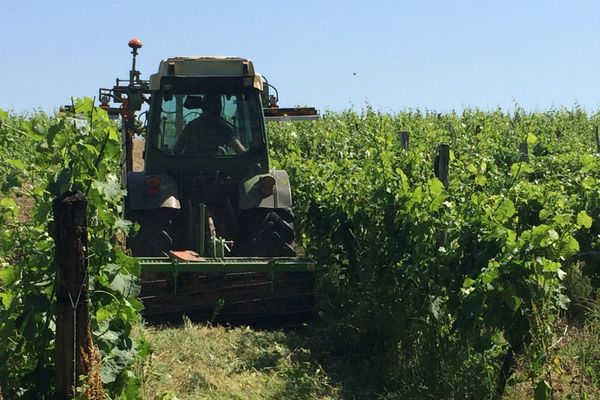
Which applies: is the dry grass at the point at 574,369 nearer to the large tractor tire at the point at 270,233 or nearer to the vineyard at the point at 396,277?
the vineyard at the point at 396,277

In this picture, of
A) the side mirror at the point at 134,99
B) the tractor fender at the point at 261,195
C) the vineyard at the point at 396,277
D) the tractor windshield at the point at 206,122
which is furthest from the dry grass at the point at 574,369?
the side mirror at the point at 134,99

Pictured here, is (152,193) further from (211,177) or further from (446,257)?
(446,257)

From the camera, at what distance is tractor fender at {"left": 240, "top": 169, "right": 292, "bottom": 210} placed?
7492 mm

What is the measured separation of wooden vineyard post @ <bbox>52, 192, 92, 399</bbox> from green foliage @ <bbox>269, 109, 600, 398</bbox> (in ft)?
6.34

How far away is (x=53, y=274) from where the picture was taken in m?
4.15

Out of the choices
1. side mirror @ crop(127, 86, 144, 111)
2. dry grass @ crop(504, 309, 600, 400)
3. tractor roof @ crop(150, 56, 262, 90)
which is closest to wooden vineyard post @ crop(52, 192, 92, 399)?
dry grass @ crop(504, 309, 600, 400)

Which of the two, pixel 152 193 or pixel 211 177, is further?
pixel 211 177

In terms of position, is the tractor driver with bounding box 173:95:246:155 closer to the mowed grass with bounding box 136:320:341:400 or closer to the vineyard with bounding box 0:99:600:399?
the vineyard with bounding box 0:99:600:399

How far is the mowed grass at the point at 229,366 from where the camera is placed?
17.6ft

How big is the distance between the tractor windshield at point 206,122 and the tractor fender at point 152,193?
1.22 ft

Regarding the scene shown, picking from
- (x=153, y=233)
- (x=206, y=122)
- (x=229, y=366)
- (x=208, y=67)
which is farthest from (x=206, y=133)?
(x=229, y=366)

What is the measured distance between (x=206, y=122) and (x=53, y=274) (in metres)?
3.85

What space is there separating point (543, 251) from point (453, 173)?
359 cm

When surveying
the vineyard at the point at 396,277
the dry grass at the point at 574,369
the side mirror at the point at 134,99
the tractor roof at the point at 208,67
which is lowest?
the dry grass at the point at 574,369
